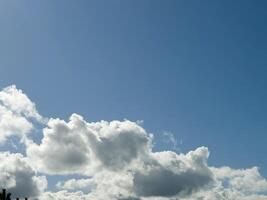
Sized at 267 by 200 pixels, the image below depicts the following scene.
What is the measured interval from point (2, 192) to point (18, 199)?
4.06 m

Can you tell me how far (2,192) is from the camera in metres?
106

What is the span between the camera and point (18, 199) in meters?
109
